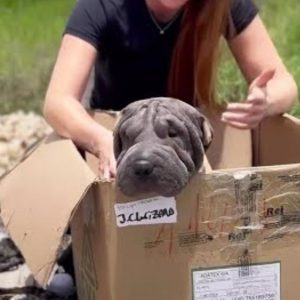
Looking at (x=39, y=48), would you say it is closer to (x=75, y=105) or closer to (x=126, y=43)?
(x=126, y=43)

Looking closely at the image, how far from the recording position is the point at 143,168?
5.65ft

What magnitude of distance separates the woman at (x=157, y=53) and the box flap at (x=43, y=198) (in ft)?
0.46

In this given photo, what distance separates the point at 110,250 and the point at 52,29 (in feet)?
9.34

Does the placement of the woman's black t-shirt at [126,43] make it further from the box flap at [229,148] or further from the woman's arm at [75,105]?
the box flap at [229,148]

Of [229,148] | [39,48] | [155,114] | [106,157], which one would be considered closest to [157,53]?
[229,148]

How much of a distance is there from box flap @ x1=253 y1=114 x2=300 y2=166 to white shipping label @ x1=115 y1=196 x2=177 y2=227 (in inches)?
20.5

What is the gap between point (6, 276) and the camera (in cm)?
246

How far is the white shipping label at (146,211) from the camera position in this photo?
179cm

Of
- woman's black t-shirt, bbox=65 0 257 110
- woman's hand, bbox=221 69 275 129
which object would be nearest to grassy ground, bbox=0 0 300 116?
woman's black t-shirt, bbox=65 0 257 110

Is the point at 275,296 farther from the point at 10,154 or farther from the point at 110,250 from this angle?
the point at 10,154

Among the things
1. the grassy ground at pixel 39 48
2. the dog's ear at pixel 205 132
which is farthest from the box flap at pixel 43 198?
the grassy ground at pixel 39 48

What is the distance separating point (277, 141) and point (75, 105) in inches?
18.5

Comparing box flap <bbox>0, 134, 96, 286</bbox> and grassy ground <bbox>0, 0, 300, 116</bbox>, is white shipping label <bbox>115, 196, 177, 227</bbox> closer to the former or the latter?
box flap <bbox>0, 134, 96, 286</bbox>

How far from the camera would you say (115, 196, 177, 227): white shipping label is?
5.86 ft
